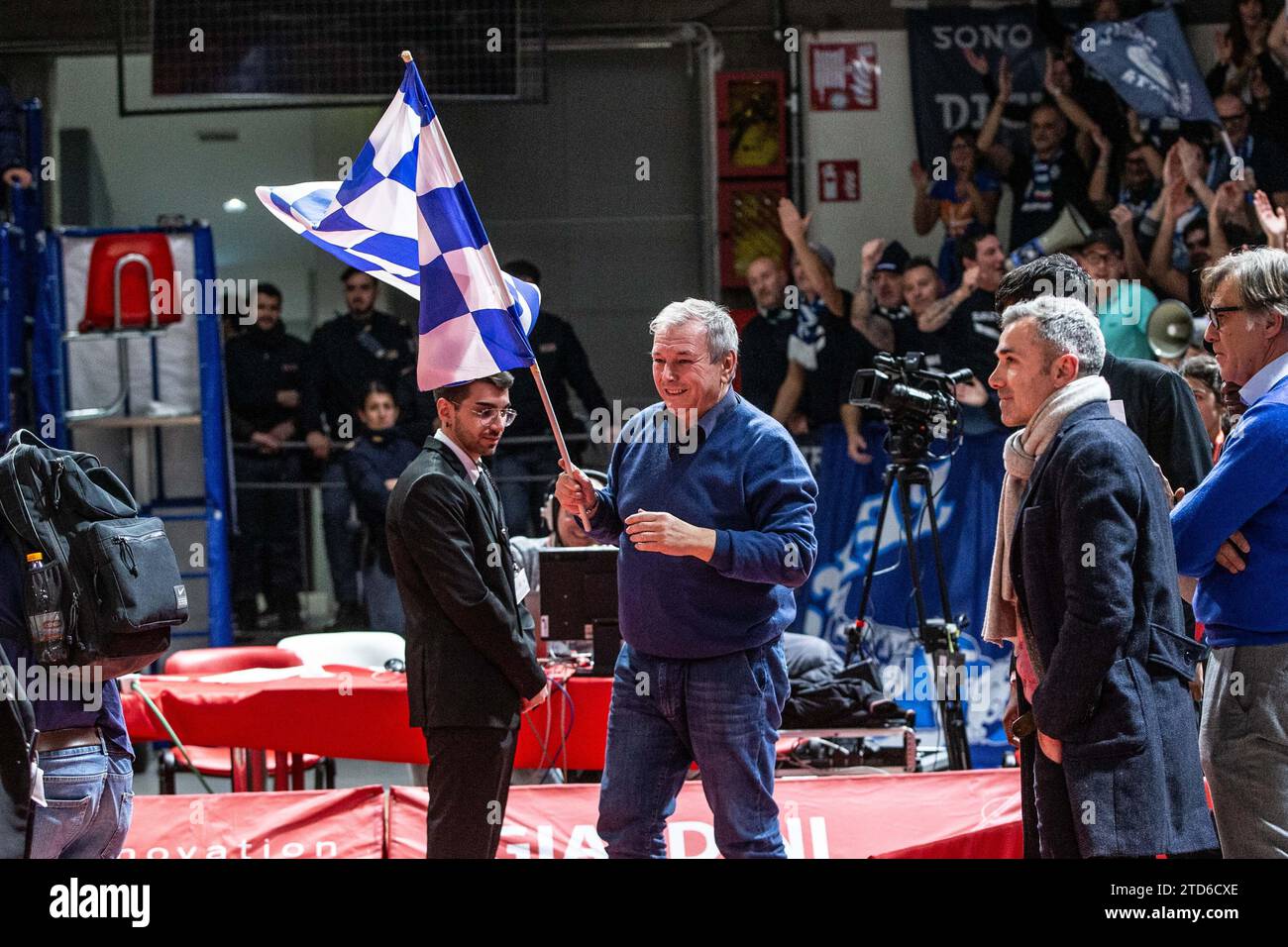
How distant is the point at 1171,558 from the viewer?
3.19 meters

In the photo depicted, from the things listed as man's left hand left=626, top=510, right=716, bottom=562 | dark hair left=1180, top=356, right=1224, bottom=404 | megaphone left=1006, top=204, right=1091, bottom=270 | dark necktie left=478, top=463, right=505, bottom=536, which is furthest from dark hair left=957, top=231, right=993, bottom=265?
man's left hand left=626, top=510, right=716, bottom=562

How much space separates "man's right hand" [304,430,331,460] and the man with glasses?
5340 millimetres

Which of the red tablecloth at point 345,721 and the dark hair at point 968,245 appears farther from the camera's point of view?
the dark hair at point 968,245

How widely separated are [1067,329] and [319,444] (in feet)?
20.2

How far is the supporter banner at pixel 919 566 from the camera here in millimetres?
7660

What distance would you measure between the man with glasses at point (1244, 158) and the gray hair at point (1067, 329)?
572 centimetres

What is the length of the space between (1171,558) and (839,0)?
7.20 metres

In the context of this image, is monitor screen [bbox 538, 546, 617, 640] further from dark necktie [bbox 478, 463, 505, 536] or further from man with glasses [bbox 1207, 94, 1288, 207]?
man with glasses [bbox 1207, 94, 1288, 207]

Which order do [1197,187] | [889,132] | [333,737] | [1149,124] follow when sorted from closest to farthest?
[333,737]
[1197,187]
[1149,124]
[889,132]

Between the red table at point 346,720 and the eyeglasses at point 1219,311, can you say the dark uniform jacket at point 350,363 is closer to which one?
the red table at point 346,720

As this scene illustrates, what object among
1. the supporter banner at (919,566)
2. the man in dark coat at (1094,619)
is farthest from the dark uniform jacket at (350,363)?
the man in dark coat at (1094,619)
